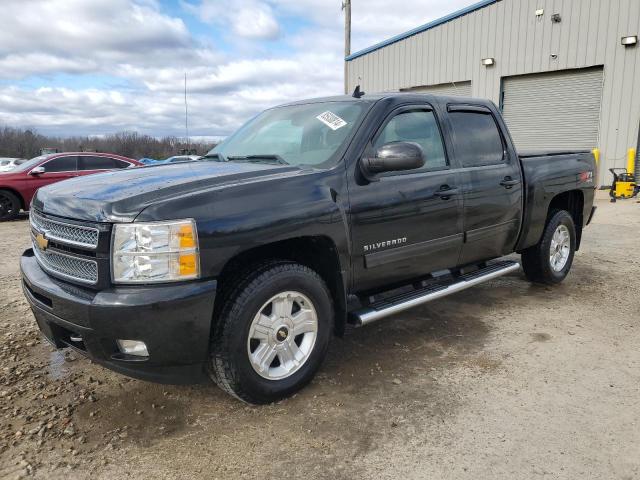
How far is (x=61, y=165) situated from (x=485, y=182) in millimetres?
10835

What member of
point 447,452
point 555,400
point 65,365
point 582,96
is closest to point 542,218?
point 555,400

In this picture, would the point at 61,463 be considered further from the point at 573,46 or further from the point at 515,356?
the point at 573,46

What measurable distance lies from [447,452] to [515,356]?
141 cm

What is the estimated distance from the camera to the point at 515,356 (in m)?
3.75

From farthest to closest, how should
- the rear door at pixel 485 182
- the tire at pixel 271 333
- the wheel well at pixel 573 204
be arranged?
the wheel well at pixel 573 204
the rear door at pixel 485 182
the tire at pixel 271 333

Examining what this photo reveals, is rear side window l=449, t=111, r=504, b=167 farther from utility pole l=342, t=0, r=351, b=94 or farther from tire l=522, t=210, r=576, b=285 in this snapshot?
utility pole l=342, t=0, r=351, b=94

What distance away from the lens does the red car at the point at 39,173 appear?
11508 millimetres

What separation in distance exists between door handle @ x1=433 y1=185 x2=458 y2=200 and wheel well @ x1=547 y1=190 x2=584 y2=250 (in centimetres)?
209

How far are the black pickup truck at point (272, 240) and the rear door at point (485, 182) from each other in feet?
0.05

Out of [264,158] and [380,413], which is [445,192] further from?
[380,413]

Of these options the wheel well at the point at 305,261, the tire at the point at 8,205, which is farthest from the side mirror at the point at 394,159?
the tire at the point at 8,205

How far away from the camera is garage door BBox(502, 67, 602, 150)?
1509 centimetres

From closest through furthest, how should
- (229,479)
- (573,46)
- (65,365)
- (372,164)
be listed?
(229,479), (372,164), (65,365), (573,46)

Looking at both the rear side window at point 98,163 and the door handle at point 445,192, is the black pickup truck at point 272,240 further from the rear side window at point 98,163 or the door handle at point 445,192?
the rear side window at point 98,163
